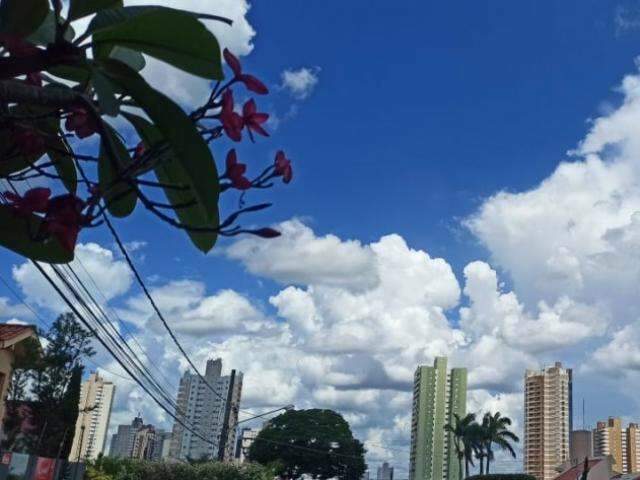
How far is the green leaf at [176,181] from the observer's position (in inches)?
70.3

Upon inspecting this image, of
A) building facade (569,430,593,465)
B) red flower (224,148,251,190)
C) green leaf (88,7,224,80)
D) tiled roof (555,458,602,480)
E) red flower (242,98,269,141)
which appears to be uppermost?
building facade (569,430,593,465)

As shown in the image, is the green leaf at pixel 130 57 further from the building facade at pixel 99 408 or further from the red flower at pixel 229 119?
the building facade at pixel 99 408

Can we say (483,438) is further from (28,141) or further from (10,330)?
(28,141)

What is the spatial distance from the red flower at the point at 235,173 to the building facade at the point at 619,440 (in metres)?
61.0

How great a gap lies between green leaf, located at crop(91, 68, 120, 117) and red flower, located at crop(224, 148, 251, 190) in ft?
0.92

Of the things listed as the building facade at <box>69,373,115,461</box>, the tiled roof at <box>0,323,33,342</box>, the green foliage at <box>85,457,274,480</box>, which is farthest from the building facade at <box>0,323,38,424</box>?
the building facade at <box>69,373,115,461</box>

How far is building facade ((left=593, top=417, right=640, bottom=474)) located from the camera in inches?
2284

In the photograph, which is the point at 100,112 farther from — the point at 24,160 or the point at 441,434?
the point at 441,434

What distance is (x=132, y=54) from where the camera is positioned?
78.0 inches

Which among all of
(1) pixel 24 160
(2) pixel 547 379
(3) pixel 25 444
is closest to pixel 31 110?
(1) pixel 24 160

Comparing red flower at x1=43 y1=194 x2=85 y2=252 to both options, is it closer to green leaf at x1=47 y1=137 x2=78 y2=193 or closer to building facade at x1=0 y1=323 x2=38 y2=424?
green leaf at x1=47 y1=137 x2=78 y2=193

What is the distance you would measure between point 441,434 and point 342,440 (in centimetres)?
984

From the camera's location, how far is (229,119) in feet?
5.65

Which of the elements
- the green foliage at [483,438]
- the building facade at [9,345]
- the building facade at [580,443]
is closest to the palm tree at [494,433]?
the green foliage at [483,438]
